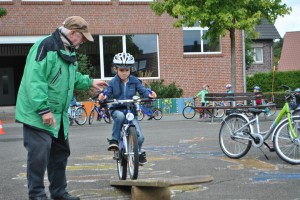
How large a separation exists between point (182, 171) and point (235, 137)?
4.95ft

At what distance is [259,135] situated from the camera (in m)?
8.98

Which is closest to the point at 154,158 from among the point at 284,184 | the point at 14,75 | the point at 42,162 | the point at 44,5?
the point at 284,184

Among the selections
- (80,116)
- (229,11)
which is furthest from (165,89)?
(80,116)

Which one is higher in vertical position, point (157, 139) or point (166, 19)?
point (166, 19)

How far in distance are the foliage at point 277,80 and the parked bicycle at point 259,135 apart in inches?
1107

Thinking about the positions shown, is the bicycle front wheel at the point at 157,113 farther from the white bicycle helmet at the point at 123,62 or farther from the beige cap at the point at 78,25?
the beige cap at the point at 78,25

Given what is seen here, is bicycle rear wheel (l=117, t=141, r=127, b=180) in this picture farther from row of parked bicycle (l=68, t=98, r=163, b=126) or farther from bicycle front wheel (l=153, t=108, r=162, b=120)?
bicycle front wheel (l=153, t=108, r=162, b=120)

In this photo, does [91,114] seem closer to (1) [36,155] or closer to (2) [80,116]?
(2) [80,116]

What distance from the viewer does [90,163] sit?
9.36 metres

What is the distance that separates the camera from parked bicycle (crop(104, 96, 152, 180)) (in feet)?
22.2

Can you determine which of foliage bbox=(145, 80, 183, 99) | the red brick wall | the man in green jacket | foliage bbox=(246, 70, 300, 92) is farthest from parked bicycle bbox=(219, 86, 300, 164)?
foliage bbox=(246, 70, 300, 92)

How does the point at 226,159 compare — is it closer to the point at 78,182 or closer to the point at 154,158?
the point at 154,158

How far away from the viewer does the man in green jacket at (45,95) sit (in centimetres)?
537

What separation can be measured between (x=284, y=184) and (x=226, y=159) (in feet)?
8.10
